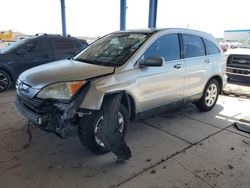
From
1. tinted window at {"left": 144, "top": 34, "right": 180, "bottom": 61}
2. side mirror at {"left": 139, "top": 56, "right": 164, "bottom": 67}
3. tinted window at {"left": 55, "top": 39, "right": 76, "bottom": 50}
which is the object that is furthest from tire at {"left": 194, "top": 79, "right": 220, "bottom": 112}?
tinted window at {"left": 55, "top": 39, "right": 76, "bottom": 50}

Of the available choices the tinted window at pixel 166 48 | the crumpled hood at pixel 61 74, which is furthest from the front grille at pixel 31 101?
the tinted window at pixel 166 48

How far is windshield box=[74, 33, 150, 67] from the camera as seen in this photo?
3.59 m

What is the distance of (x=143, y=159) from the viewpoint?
324 centimetres

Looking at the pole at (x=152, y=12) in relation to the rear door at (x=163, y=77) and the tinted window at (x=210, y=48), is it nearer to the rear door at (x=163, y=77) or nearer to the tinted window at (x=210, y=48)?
the tinted window at (x=210, y=48)

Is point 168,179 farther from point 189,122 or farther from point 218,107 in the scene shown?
point 218,107

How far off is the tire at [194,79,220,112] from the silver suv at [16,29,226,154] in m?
0.07

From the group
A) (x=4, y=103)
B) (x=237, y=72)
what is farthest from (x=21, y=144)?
(x=237, y=72)

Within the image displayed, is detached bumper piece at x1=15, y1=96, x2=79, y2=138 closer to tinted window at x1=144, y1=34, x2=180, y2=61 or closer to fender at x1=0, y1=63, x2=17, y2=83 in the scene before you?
tinted window at x1=144, y1=34, x2=180, y2=61

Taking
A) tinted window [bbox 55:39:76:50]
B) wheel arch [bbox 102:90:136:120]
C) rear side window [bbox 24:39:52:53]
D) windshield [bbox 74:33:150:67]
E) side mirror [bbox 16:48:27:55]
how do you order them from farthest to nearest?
tinted window [bbox 55:39:76:50] → rear side window [bbox 24:39:52:53] → side mirror [bbox 16:48:27:55] → windshield [bbox 74:33:150:67] → wheel arch [bbox 102:90:136:120]

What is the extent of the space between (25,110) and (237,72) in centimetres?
731

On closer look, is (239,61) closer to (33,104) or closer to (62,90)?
(62,90)

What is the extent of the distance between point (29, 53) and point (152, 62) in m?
4.91

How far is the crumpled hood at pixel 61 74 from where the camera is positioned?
121 inches

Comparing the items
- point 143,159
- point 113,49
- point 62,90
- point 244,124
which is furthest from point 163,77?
point 244,124
